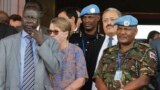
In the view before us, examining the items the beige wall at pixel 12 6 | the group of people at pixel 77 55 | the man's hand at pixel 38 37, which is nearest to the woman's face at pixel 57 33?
the group of people at pixel 77 55

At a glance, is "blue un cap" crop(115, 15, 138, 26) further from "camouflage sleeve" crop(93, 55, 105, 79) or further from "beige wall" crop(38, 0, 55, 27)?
"beige wall" crop(38, 0, 55, 27)

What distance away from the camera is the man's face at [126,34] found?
21.1ft

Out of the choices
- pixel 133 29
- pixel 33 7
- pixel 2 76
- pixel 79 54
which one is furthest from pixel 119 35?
pixel 2 76

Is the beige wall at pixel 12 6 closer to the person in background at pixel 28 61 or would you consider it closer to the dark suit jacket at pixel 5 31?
the dark suit jacket at pixel 5 31

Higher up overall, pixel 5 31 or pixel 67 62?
pixel 5 31

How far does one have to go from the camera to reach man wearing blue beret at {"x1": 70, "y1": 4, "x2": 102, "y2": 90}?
7.12 meters

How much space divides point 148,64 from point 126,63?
0.23 meters

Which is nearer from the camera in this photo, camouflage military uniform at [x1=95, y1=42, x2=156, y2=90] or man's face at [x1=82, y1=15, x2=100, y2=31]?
camouflage military uniform at [x1=95, y1=42, x2=156, y2=90]

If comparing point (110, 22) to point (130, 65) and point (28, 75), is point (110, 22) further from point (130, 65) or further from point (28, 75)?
point (28, 75)

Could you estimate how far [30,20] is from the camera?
5.77 m

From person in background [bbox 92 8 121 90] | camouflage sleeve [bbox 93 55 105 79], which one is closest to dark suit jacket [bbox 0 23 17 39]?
person in background [bbox 92 8 121 90]

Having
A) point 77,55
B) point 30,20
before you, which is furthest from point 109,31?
point 30,20

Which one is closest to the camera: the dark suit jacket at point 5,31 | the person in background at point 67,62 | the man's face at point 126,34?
the man's face at point 126,34

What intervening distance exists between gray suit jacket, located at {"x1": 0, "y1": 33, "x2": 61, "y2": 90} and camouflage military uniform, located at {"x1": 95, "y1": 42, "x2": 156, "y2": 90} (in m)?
0.82
